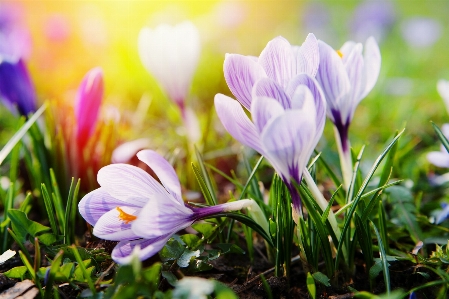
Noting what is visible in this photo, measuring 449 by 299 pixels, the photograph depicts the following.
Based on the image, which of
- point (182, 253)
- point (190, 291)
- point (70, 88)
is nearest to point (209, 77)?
point (70, 88)

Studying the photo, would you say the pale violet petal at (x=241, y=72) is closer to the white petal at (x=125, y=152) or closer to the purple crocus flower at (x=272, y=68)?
the purple crocus flower at (x=272, y=68)

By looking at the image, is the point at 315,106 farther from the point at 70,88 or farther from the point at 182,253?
the point at 70,88

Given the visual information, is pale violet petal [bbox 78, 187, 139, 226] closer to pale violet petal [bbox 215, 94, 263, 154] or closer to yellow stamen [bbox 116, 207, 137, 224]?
yellow stamen [bbox 116, 207, 137, 224]

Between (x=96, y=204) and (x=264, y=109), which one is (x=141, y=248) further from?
(x=264, y=109)

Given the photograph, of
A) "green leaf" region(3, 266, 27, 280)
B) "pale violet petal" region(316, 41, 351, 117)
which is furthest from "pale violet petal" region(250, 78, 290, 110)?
"green leaf" region(3, 266, 27, 280)

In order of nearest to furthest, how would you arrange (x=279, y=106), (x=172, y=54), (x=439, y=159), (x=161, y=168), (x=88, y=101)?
(x=279, y=106) < (x=161, y=168) < (x=439, y=159) < (x=88, y=101) < (x=172, y=54)

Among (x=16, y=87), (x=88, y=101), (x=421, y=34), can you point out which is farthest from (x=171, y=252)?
(x=421, y=34)
